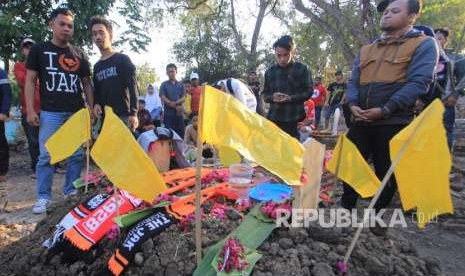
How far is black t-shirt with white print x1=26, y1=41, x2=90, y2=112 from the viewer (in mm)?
3832

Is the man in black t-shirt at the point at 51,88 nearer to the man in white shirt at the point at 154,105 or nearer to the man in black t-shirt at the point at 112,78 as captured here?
the man in black t-shirt at the point at 112,78

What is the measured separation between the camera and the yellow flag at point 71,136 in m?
3.35

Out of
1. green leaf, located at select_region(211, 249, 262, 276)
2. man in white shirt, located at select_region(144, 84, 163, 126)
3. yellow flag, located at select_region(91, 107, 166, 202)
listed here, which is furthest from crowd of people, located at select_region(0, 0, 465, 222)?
man in white shirt, located at select_region(144, 84, 163, 126)

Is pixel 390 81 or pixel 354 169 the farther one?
pixel 390 81

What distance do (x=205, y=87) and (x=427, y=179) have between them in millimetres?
1209

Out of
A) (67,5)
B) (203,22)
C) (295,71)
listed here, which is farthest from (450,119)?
(203,22)

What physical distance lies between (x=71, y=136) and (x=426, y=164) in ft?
8.80

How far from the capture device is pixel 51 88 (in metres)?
3.86

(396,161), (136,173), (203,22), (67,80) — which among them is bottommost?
(136,173)

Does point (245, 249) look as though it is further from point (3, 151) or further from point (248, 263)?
point (3, 151)

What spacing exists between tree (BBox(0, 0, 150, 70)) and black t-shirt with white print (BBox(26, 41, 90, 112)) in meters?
3.36

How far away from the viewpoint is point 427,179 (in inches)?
80.4

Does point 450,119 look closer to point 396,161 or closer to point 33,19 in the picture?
point 396,161

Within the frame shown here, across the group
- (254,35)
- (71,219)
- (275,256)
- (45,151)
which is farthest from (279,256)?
(254,35)
